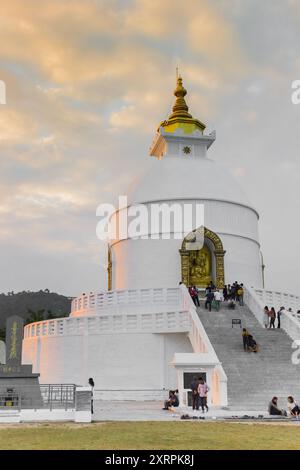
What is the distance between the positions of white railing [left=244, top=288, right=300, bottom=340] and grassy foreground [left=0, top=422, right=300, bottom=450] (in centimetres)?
851

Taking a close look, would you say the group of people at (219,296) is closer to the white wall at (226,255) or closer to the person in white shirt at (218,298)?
the person in white shirt at (218,298)

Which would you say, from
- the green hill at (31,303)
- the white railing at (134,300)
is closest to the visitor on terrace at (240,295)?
the white railing at (134,300)

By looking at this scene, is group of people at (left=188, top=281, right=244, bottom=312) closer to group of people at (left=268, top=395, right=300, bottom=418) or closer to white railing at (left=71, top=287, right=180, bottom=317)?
white railing at (left=71, top=287, right=180, bottom=317)

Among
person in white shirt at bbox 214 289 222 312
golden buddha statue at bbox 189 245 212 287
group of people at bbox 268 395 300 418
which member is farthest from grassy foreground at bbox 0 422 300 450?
golden buddha statue at bbox 189 245 212 287

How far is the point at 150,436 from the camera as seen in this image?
9.91 meters

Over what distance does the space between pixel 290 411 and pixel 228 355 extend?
467 cm

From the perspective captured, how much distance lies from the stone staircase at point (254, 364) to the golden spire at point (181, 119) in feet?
51.0

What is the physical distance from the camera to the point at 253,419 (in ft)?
42.9

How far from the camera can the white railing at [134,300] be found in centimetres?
2389

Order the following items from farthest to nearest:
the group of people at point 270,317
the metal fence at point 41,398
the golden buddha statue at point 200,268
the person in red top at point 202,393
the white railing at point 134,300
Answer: the golden buddha statue at point 200,268
the white railing at point 134,300
the group of people at point 270,317
the person in red top at point 202,393
the metal fence at point 41,398

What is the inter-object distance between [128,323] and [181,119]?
16.5 metres

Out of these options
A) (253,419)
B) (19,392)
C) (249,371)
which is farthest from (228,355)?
(19,392)

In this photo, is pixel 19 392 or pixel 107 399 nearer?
pixel 19 392
